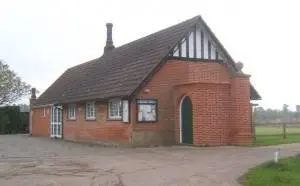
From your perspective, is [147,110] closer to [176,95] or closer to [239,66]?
[176,95]

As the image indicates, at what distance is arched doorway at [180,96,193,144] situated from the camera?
23000 millimetres

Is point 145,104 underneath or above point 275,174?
above

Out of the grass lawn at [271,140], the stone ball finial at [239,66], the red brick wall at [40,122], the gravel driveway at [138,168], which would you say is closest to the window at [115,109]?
the gravel driveway at [138,168]

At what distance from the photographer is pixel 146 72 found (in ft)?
75.0

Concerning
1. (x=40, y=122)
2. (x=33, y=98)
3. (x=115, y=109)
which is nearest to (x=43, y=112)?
(x=40, y=122)

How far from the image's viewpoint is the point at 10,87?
2046 inches

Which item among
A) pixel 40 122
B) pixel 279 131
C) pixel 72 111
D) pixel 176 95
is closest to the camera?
pixel 176 95

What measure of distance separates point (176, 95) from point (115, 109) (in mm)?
3147

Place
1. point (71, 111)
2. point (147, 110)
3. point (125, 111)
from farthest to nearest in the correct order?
point (71, 111)
point (147, 110)
point (125, 111)

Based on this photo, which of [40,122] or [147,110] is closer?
[147,110]

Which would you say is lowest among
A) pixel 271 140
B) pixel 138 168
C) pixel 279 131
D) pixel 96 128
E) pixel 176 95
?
pixel 138 168

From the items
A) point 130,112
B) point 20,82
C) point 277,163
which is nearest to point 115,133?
point 130,112

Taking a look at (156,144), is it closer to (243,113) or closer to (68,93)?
(243,113)

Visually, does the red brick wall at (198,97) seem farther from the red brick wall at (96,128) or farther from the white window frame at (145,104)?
the red brick wall at (96,128)
